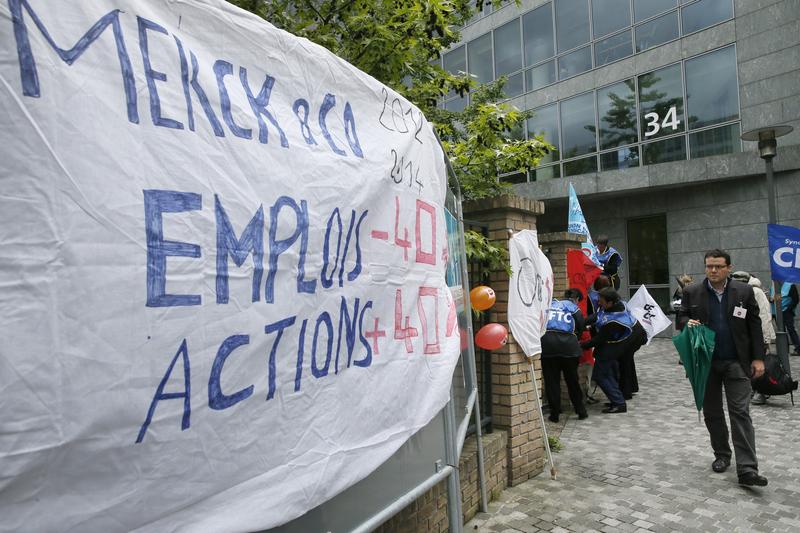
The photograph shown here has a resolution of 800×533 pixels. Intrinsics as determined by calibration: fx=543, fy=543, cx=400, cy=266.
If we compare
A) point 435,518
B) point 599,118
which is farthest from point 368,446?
point 599,118

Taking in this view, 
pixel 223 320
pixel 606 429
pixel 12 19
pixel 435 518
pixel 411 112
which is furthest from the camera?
pixel 606 429

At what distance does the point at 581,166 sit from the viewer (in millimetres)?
16328

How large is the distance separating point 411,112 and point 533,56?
54.8ft

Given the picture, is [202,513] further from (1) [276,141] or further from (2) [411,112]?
(2) [411,112]

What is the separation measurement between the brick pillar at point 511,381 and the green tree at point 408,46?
427mm

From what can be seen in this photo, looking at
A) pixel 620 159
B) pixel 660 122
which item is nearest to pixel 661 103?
pixel 660 122

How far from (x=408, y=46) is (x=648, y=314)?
612 cm

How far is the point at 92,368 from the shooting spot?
3.46ft

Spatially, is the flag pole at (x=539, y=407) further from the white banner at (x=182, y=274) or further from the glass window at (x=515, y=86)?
the glass window at (x=515, y=86)

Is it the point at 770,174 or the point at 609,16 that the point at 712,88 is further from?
the point at 770,174

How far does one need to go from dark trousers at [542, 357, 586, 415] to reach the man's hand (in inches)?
88.1

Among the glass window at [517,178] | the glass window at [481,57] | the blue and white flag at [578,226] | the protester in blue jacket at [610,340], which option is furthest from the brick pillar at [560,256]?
the glass window at [481,57]

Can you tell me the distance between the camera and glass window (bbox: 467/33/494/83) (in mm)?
18500

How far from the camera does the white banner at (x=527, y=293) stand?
15.8 ft
